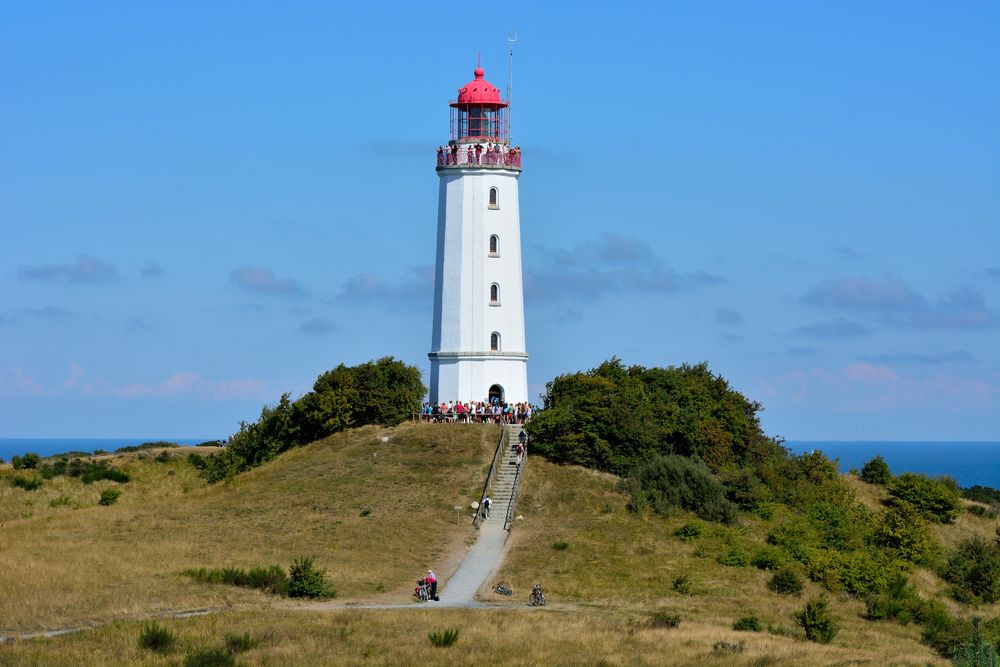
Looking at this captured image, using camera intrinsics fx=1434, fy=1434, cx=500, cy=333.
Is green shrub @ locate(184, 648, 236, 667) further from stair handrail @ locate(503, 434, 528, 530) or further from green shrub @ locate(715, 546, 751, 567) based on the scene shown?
green shrub @ locate(715, 546, 751, 567)

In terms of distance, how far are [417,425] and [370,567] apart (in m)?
18.0

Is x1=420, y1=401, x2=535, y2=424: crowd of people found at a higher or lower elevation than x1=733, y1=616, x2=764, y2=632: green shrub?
higher

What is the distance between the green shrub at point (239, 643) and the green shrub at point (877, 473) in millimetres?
41871

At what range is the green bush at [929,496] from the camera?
214 ft

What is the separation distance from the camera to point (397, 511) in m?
55.2

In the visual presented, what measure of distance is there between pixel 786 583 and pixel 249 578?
18.3 meters

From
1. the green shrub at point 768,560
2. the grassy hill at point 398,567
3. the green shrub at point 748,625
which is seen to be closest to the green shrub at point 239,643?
the grassy hill at point 398,567

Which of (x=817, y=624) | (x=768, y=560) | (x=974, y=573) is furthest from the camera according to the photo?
(x=974, y=573)

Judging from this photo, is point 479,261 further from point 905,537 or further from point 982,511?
point 982,511

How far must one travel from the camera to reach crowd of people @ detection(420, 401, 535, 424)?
64.9 meters

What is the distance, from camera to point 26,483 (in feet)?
217

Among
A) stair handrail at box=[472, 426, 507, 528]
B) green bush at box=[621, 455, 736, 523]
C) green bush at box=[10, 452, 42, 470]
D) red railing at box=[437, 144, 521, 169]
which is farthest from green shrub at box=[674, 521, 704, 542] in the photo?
green bush at box=[10, 452, 42, 470]

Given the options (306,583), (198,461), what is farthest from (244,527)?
(198,461)

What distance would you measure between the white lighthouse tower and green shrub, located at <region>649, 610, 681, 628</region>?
25.4 meters
